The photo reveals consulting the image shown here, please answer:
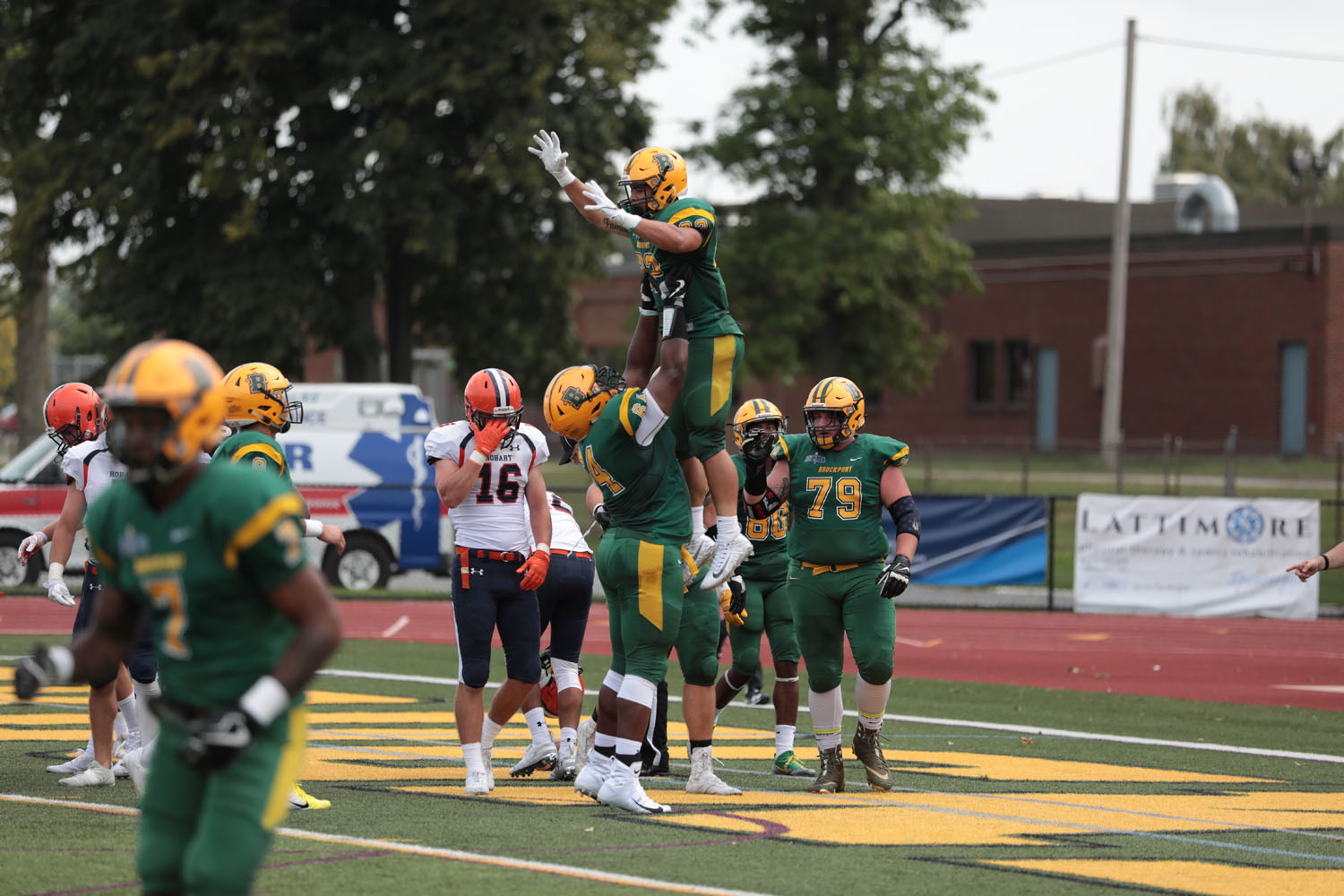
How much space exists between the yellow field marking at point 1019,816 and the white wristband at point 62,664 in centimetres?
370

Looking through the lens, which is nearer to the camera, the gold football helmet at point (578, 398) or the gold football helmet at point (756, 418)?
the gold football helmet at point (578, 398)

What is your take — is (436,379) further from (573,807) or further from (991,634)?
(573,807)

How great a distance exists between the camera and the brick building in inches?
1647

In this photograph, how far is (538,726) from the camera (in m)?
9.56

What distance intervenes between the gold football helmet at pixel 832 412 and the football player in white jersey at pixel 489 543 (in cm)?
154

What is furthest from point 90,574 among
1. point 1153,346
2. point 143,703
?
point 1153,346

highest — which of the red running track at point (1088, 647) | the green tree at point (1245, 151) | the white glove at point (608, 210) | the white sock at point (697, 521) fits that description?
the green tree at point (1245, 151)

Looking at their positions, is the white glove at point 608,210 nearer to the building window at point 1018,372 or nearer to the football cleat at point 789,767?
the football cleat at point 789,767

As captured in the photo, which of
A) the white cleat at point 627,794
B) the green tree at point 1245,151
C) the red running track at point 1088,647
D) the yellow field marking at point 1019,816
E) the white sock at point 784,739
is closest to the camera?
the yellow field marking at point 1019,816

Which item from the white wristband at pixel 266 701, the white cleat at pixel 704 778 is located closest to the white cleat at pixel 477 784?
the white cleat at pixel 704 778

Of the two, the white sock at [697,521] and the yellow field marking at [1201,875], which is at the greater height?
the white sock at [697,521]

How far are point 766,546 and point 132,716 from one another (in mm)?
4332

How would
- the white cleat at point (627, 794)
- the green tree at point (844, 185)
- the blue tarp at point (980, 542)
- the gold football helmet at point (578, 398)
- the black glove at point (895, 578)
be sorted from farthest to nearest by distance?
the green tree at point (844, 185) < the blue tarp at point (980, 542) < the black glove at point (895, 578) < the gold football helmet at point (578, 398) < the white cleat at point (627, 794)

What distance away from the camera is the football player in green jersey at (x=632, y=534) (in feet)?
26.6
